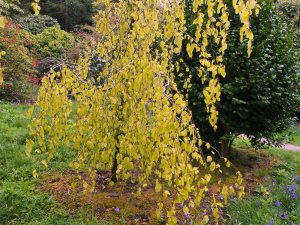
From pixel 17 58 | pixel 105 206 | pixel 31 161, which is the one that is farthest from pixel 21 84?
pixel 105 206

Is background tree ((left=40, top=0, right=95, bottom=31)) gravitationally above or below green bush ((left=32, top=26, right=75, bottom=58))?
above

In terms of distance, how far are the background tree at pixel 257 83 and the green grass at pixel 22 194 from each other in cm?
206

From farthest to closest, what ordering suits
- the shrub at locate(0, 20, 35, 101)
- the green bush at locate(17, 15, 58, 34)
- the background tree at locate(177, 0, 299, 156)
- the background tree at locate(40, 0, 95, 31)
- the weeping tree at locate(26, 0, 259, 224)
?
the background tree at locate(40, 0, 95, 31), the green bush at locate(17, 15, 58, 34), the shrub at locate(0, 20, 35, 101), the background tree at locate(177, 0, 299, 156), the weeping tree at locate(26, 0, 259, 224)

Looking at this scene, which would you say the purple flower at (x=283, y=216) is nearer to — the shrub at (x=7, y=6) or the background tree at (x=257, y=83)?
the background tree at (x=257, y=83)

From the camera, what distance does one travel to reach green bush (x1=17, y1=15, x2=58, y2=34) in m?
15.3

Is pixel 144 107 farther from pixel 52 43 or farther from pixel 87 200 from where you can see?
pixel 52 43

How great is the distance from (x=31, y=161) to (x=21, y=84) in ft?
16.5

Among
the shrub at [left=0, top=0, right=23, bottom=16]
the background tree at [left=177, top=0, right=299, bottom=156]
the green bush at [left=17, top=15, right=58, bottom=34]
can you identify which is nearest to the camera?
the background tree at [left=177, top=0, right=299, bottom=156]

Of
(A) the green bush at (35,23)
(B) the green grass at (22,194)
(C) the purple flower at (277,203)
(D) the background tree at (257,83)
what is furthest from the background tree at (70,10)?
(C) the purple flower at (277,203)

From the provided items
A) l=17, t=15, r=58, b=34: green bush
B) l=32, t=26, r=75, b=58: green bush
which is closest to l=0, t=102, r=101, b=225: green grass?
l=32, t=26, r=75, b=58: green bush

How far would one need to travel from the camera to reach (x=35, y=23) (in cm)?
1538

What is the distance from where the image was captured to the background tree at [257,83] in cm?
449

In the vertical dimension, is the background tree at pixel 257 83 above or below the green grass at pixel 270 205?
above

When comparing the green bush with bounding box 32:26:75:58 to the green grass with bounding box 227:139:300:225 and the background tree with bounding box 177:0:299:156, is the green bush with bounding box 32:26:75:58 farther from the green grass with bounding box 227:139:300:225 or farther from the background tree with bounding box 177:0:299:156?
the green grass with bounding box 227:139:300:225
